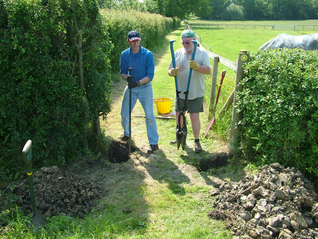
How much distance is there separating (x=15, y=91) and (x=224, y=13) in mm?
103140

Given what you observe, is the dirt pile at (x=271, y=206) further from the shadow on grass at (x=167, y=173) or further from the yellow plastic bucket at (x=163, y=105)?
the yellow plastic bucket at (x=163, y=105)

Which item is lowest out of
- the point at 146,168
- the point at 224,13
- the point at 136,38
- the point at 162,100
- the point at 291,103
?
the point at 146,168

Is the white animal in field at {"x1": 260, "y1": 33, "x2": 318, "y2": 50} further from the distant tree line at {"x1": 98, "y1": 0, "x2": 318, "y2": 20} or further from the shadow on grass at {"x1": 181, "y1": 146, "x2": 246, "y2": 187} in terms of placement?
the distant tree line at {"x1": 98, "y1": 0, "x2": 318, "y2": 20}

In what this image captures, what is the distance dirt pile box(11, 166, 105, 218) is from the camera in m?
3.51

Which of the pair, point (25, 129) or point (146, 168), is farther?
point (146, 168)

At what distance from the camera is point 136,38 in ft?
15.9

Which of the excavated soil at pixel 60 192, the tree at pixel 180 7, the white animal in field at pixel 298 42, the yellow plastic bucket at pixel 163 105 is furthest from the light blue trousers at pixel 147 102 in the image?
the tree at pixel 180 7

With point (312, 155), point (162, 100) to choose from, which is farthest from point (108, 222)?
point (162, 100)

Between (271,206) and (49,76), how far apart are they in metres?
3.56

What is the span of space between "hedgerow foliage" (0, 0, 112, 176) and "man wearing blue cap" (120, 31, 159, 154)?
0.50 metres

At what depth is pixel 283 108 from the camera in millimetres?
3770

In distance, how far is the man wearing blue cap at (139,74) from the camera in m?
5.02

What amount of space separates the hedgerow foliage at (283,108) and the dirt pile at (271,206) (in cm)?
31

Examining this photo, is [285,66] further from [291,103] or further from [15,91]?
[15,91]
